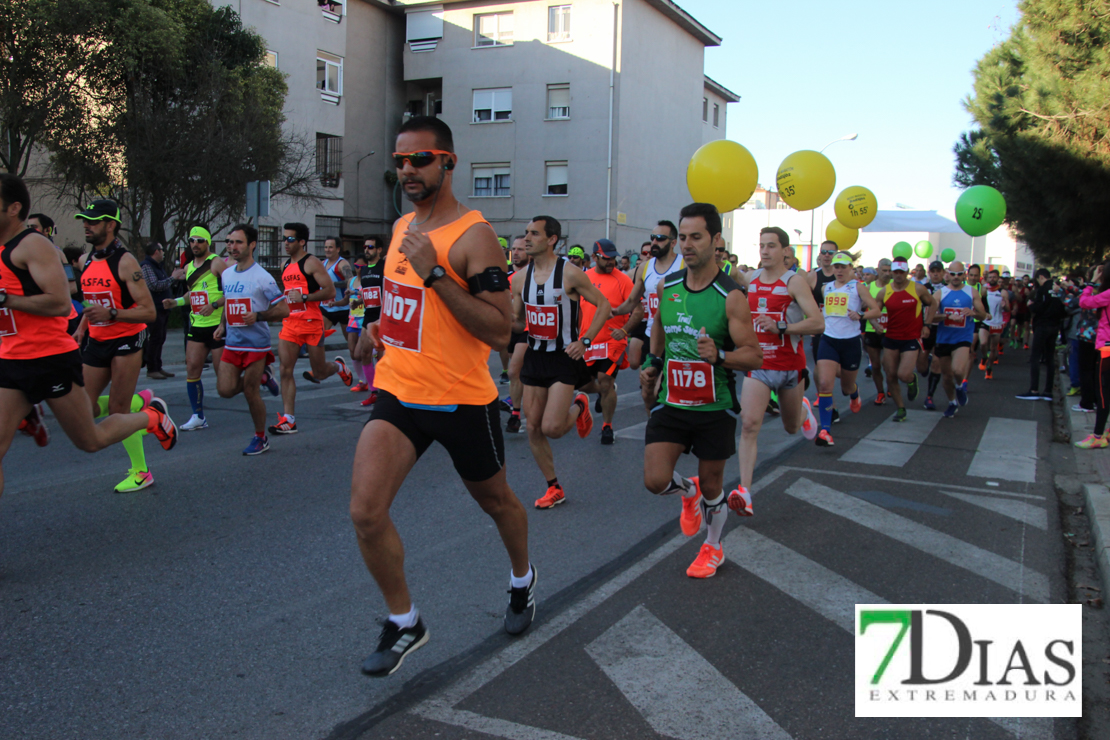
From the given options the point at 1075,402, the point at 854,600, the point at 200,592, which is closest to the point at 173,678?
the point at 200,592

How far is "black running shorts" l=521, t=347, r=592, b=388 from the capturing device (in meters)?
6.40

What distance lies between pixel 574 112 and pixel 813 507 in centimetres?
2972

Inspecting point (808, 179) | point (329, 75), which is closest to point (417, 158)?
point (808, 179)

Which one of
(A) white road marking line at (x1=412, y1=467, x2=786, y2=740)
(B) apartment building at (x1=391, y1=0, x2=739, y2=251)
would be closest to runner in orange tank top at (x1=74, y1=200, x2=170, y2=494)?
(A) white road marking line at (x1=412, y1=467, x2=786, y2=740)

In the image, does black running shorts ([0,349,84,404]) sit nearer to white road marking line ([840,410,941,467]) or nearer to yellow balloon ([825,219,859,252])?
white road marking line ([840,410,941,467])

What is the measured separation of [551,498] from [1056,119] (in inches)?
553

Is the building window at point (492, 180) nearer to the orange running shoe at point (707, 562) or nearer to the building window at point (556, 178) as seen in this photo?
the building window at point (556, 178)

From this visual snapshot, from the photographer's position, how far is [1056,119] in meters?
15.4

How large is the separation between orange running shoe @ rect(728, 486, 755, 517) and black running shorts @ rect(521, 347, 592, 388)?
5.52ft

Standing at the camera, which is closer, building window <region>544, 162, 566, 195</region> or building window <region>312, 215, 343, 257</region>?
building window <region>312, 215, 343, 257</region>

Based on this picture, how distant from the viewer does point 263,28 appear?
89.2 ft

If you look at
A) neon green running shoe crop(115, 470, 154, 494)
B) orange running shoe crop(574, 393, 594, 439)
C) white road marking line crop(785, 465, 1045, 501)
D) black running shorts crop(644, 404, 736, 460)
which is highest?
black running shorts crop(644, 404, 736, 460)

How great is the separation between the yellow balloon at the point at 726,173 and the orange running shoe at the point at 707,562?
256 inches

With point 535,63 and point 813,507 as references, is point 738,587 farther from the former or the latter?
point 535,63
